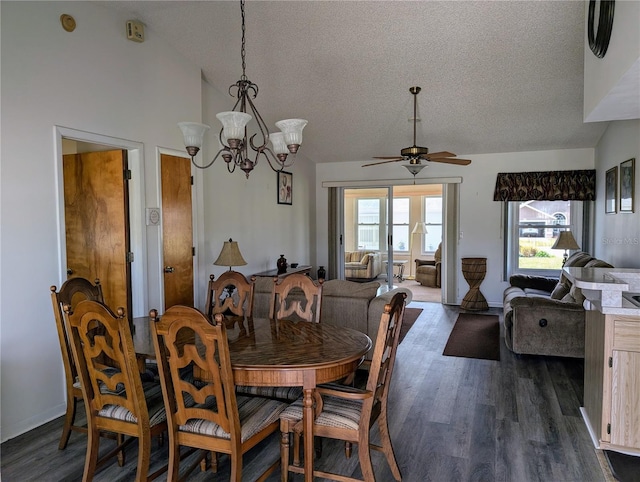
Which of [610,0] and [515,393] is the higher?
[610,0]

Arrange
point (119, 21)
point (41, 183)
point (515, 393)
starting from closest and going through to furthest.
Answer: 1. point (41, 183)
2. point (515, 393)
3. point (119, 21)

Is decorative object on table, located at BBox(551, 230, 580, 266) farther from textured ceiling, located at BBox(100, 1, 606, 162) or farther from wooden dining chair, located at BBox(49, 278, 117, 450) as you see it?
wooden dining chair, located at BBox(49, 278, 117, 450)

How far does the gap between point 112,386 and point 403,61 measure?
4.00 m

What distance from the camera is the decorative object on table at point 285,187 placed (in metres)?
6.64

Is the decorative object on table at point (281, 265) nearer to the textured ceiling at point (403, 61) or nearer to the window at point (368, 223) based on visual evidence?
the textured ceiling at point (403, 61)

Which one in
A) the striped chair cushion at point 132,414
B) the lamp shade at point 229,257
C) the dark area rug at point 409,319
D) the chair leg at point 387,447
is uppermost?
the lamp shade at point 229,257

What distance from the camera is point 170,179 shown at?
432 centimetres

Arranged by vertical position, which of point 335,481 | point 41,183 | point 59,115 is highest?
point 59,115

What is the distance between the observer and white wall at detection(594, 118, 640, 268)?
3.97 m

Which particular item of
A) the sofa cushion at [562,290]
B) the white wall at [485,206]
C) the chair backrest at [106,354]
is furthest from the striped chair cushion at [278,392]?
the white wall at [485,206]

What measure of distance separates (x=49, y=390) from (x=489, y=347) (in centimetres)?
416

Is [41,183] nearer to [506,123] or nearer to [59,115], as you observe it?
[59,115]

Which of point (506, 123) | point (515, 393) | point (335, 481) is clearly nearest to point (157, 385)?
point (335, 481)

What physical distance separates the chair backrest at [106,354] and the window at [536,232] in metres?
6.16
